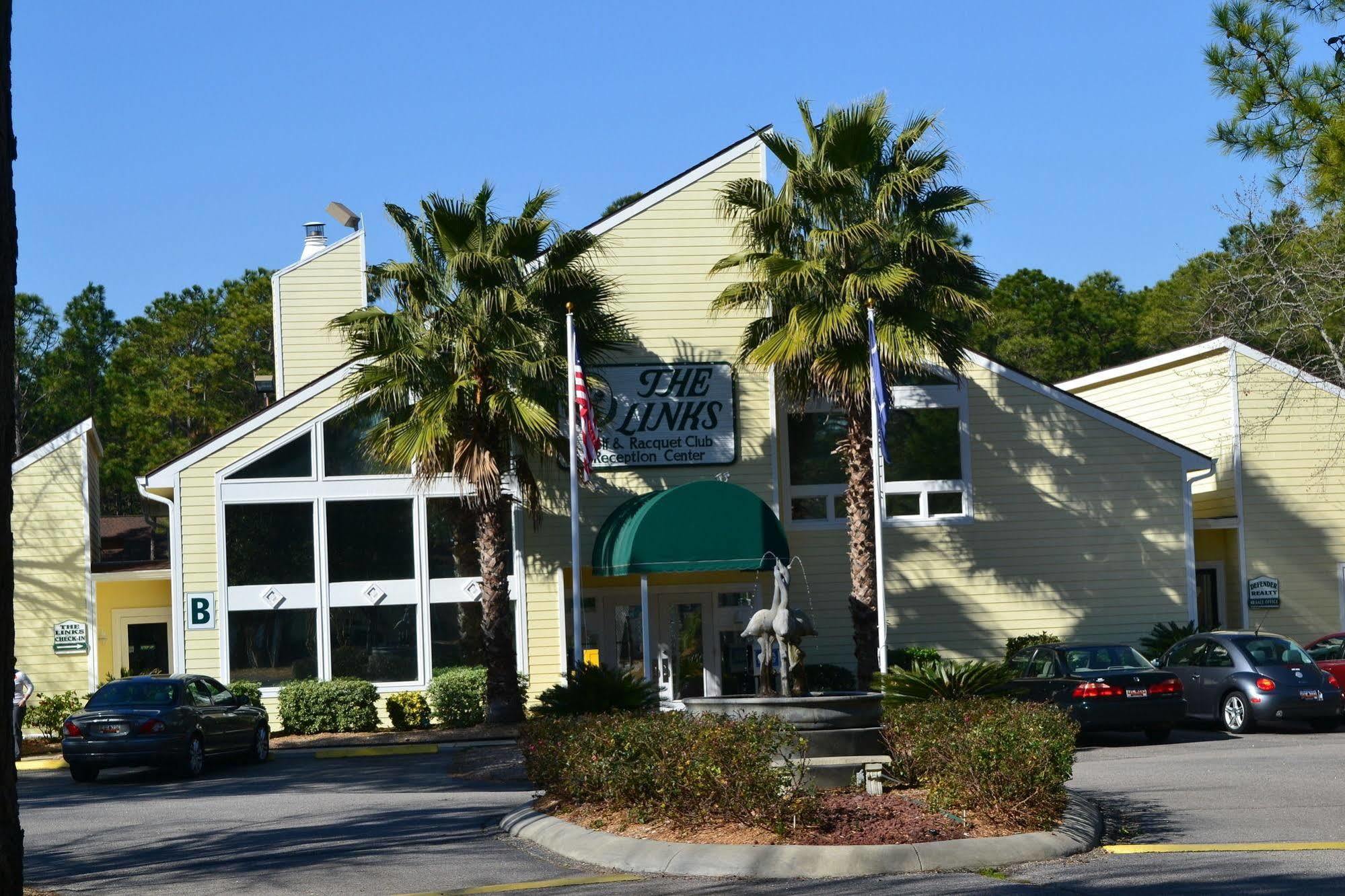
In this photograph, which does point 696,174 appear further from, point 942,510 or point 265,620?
point 265,620

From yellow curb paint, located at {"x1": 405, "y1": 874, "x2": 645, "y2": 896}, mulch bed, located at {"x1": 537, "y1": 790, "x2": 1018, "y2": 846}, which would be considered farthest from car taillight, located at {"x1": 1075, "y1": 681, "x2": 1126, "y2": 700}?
yellow curb paint, located at {"x1": 405, "y1": 874, "x2": 645, "y2": 896}

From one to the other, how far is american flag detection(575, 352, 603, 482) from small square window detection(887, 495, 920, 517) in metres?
7.24

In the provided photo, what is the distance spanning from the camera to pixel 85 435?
28875 mm

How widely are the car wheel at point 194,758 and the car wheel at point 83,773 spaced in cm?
112

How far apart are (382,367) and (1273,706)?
1444 cm

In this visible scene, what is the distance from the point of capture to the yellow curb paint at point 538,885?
1002 cm

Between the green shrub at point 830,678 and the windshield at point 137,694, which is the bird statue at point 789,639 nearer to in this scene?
the windshield at point 137,694

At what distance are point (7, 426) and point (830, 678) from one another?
19.6 meters

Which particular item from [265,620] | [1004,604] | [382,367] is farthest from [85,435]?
[1004,604]

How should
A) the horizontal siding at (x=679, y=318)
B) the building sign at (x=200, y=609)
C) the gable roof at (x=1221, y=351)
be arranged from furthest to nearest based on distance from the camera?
the gable roof at (x=1221, y=351)
the horizontal siding at (x=679, y=318)
the building sign at (x=200, y=609)

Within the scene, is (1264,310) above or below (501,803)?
above

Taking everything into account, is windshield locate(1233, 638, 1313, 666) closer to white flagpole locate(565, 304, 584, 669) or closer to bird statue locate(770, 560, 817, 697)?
white flagpole locate(565, 304, 584, 669)

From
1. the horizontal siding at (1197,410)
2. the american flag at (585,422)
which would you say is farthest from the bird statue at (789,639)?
the horizontal siding at (1197,410)

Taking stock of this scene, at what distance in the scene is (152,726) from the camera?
1916 centimetres
